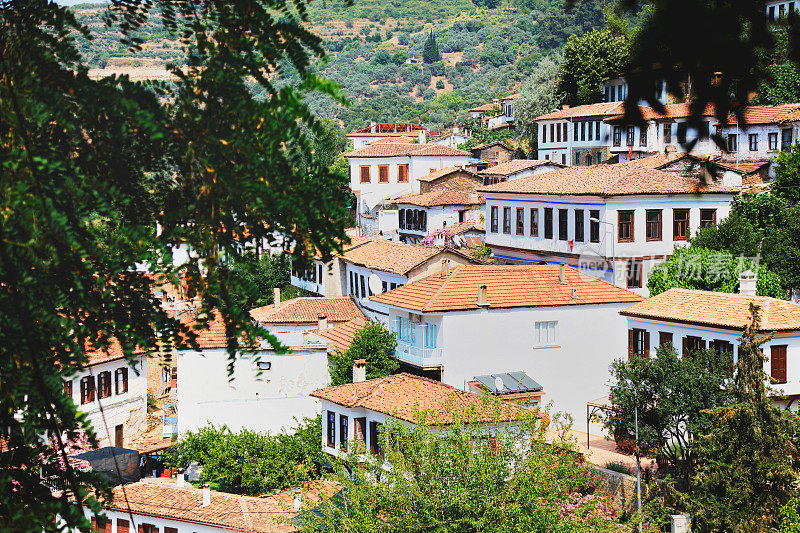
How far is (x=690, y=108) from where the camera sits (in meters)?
3.37

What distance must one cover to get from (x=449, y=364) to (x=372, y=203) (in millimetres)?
24193

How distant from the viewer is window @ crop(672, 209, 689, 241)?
29.2 meters

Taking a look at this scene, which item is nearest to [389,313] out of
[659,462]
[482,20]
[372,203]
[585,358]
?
[585,358]

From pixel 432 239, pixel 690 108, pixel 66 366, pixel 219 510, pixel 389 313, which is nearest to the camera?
pixel 690 108

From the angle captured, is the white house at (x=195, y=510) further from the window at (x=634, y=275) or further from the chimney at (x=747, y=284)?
the window at (x=634, y=275)

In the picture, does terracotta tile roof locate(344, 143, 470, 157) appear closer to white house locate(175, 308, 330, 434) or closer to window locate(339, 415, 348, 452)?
white house locate(175, 308, 330, 434)

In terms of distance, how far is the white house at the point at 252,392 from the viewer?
2864 cm

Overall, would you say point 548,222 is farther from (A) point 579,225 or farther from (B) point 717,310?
(B) point 717,310

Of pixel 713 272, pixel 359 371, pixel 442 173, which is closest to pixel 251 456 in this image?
pixel 359 371

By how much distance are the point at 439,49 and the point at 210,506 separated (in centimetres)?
12238

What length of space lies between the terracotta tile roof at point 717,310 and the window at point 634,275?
15.3 ft

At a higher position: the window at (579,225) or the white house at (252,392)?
the window at (579,225)

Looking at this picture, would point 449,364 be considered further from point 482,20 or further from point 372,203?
point 482,20

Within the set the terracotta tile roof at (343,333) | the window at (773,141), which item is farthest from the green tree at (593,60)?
the terracotta tile roof at (343,333)
